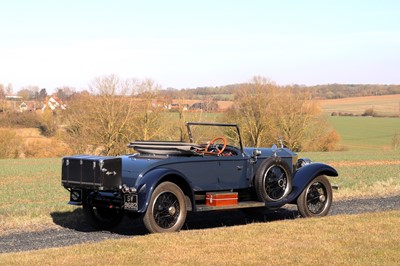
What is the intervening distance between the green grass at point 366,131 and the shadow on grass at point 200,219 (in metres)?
58.5

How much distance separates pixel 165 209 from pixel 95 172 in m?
1.13

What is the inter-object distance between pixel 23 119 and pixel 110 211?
66.7 meters

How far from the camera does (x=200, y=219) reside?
1036cm

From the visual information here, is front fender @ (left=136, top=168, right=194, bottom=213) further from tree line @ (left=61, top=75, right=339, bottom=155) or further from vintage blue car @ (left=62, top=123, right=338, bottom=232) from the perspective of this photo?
tree line @ (left=61, top=75, right=339, bottom=155)

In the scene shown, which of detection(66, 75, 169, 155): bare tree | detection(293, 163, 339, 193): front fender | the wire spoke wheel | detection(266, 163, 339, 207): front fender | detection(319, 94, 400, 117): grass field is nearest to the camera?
the wire spoke wheel

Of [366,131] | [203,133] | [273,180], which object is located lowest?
[366,131]

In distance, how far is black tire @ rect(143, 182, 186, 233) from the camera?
27.0 ft

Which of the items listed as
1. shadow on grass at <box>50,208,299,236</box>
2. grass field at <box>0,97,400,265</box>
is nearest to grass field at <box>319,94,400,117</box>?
shadow on grass at <box>50,208,299,236</box>

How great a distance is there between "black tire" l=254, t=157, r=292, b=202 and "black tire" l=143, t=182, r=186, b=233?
59.1 inches

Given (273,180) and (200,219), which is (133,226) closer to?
(200,219)

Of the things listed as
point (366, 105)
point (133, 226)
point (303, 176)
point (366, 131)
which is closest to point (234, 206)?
point (303, 176)

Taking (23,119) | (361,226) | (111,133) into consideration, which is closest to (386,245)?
(361,226)

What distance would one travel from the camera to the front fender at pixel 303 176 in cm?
984

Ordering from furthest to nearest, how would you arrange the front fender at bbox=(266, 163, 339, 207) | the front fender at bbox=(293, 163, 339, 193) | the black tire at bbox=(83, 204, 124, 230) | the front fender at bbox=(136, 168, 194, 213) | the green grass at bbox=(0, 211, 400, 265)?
the front fender at bbox=(293, 163, 339, 193)
the front fender at bbox=(266, 163, 339, 207)
the black tire at bbox=(83, 204, 124, 230)
the front fender at bbox=(136, 168, 194, 213)
the green grass at bbox=(0, 211, 400, 265)
